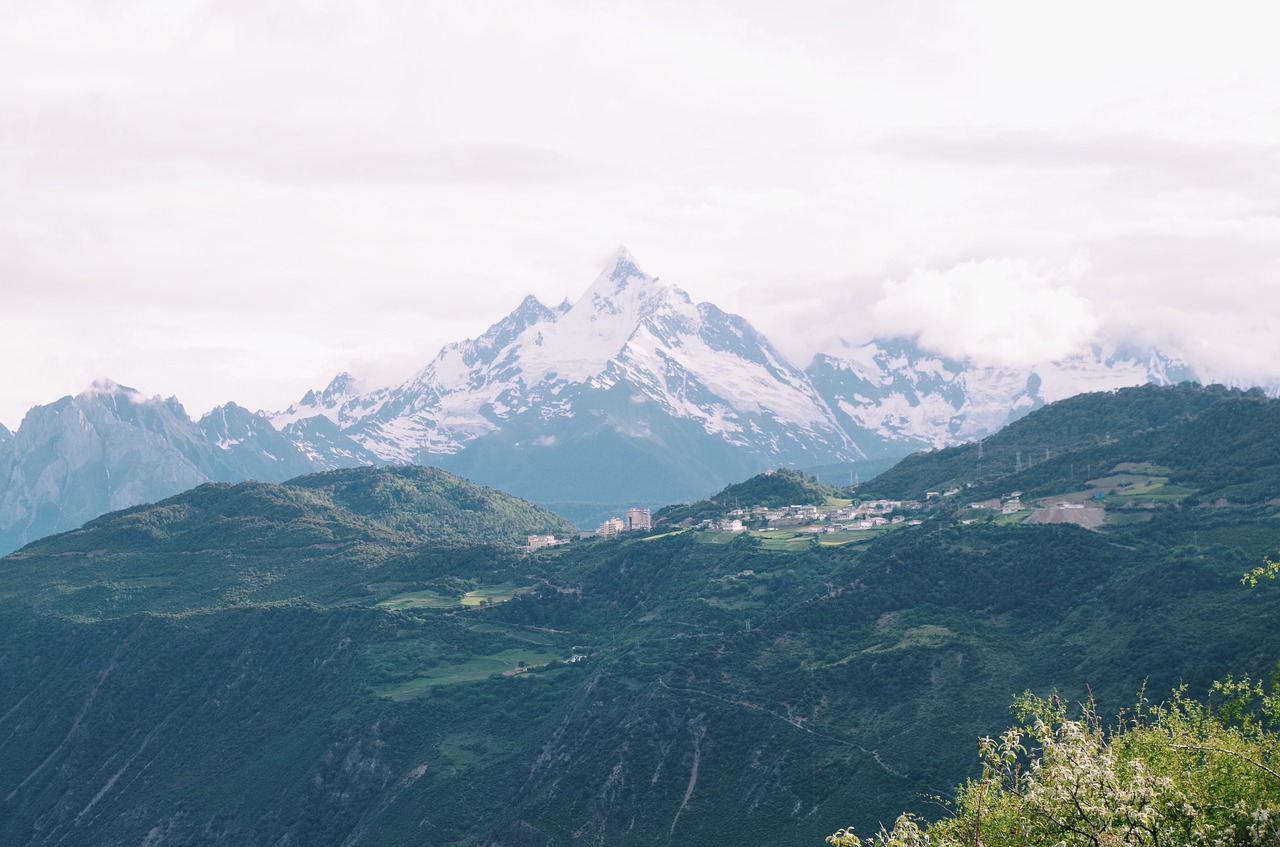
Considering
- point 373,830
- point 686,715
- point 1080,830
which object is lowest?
point 373,830

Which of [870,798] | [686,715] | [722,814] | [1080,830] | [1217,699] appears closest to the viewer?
[1080,830]

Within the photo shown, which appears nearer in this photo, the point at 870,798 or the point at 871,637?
the point at 870,798

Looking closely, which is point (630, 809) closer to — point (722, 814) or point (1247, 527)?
point (722, 814)

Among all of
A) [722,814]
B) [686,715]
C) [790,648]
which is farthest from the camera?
[790,648]

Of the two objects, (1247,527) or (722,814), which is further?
(1247,527)

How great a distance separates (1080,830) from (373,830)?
519ft

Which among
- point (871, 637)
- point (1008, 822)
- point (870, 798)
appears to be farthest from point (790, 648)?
point (1008, 822)

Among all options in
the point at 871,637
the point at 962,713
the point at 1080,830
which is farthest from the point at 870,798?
the point at 1080,830

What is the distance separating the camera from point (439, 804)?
632 ft

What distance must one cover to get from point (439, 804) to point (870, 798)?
66607 millimetres

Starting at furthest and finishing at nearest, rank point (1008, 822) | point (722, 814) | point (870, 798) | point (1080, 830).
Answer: point (722, 814), point (870, 798), point (1008, 822), point (1080, 830)

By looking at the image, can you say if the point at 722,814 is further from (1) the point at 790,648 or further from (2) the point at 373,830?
(2) the point at 373,830

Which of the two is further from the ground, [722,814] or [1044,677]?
[1044,677]

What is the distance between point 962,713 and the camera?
163m
